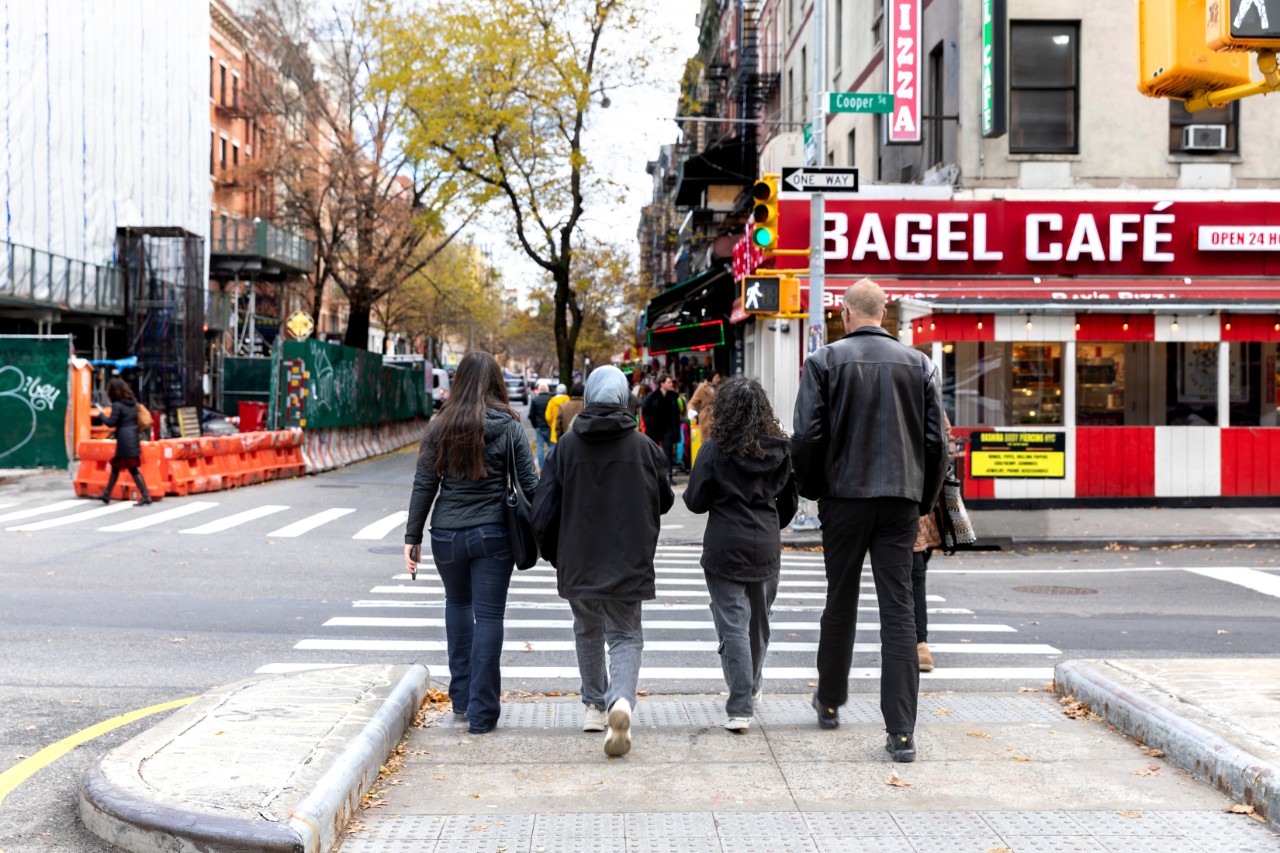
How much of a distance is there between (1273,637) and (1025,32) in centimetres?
1261

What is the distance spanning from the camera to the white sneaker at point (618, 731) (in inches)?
235

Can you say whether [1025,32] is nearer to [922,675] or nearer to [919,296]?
[919,296]

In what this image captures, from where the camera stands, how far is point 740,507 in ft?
22.0

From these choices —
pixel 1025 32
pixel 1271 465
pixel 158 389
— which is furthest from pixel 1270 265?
pixel 158 389

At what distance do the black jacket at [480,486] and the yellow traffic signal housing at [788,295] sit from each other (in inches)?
394

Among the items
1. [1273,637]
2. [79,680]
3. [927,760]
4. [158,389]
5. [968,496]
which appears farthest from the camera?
[158,389]

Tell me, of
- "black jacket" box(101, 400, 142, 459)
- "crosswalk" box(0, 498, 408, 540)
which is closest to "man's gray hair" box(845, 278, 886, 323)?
"crosswalk" box(0, 498, 408, 540)

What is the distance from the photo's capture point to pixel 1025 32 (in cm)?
2000

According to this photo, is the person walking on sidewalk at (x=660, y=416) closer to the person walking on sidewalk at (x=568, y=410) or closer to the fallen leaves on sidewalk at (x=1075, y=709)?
the person walking on sidewalk at (x=568, y=410)

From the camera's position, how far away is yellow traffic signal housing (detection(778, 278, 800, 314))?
53.6 ft

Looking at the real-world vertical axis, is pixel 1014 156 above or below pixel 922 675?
above

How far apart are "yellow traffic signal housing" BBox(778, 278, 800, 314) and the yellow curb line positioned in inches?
401

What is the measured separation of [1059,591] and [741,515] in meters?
6.71

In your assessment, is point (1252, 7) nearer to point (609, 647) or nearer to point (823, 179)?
point (609, 647)
